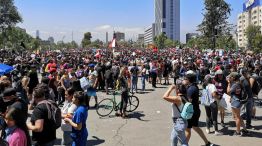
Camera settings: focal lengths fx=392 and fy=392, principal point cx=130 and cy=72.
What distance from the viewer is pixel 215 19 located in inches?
1388

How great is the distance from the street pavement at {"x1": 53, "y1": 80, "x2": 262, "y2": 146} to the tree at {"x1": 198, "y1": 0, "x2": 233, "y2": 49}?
72.1 ft

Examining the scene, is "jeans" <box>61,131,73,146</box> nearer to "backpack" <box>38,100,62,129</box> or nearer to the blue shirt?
the blue shirt

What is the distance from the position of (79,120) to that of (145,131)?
4757 mm

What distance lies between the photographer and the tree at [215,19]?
35.1m

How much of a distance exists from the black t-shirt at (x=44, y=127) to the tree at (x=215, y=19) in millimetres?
31052

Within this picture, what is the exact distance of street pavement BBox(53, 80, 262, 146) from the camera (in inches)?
384

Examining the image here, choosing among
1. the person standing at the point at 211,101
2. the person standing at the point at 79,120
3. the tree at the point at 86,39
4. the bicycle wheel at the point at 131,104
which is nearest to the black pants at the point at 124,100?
the bicycle wheel at the point at 131,104

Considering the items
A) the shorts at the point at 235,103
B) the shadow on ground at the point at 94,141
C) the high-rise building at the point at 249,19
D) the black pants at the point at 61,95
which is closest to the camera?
the shadow on ground at the point at 94,141

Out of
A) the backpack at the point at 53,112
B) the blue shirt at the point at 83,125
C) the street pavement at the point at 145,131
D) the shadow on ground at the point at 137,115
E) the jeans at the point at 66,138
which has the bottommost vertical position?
the street pavement at the point at 145,131

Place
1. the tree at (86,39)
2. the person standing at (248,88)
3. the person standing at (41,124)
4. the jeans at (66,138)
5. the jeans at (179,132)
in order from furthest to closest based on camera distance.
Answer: the tree at (86,39)
the person standing at (248,88)
the jeans at (66,138)
the jeans at (179,132)
the person standing at (41,124)

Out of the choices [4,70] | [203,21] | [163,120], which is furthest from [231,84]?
[203,21]

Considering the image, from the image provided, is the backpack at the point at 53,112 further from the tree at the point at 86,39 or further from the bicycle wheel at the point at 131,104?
the tree at the point at 86,39

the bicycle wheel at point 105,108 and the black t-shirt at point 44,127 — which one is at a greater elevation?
the black t-shirt at point 44,127

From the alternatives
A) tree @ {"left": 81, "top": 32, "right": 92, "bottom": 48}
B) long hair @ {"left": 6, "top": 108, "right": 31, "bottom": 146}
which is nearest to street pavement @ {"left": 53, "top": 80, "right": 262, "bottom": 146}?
long hair @ {"left": 6, "top": 108, "right": 31, "bottom": 146}
